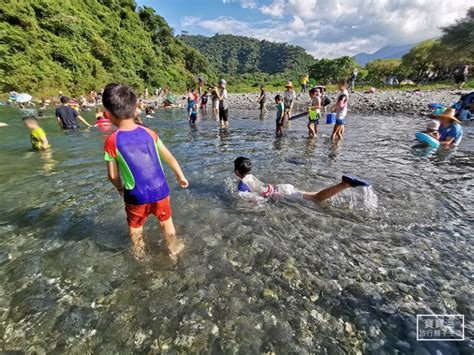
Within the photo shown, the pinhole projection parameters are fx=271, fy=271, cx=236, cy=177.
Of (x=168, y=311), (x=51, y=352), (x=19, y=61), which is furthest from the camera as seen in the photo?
(x=19, y=61)

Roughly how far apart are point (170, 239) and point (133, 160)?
133cm

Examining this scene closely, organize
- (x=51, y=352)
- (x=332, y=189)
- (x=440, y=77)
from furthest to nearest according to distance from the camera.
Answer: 1. (x=440, y=77)
2. (x=332, y=189)
3. (x=51, y=352)

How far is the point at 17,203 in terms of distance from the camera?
544 centimetres

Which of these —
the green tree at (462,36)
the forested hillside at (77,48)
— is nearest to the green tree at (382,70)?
the green tree at (462,36)

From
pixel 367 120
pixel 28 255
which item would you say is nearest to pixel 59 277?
pixel 28 255

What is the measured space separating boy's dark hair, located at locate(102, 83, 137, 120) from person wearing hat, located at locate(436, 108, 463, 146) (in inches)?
401

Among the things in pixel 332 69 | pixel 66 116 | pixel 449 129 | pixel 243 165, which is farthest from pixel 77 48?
pixel 332 69

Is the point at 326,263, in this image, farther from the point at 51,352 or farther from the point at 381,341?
the point at 51,352

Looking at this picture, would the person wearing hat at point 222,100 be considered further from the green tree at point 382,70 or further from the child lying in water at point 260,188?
the green tree at point 382,70

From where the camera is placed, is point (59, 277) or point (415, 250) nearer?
point (59, 277)

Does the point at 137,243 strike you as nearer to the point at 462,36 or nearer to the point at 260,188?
the point at 260,188

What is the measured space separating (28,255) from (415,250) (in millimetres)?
5375

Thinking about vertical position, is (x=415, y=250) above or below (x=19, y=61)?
below

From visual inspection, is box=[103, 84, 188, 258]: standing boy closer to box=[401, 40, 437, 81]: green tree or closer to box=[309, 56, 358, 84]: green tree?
box=[401, 40, 437, 81]: green tree
